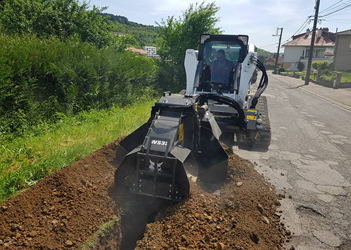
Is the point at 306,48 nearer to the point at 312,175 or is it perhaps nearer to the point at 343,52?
the point at 343,52

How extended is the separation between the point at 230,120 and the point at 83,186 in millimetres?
4303

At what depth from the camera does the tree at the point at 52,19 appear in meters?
10.6

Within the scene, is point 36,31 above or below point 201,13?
below

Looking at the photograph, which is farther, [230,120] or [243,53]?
[243,53]

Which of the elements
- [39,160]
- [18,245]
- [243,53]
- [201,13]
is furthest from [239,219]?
[201,13]

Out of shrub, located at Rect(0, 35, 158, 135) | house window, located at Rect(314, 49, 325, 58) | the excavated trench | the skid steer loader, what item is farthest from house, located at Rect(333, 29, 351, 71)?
the excavated trench

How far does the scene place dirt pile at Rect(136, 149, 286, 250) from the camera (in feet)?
10.4

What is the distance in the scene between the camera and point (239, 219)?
363 cm

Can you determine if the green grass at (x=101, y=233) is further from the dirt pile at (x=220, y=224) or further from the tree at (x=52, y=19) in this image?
the tree at (x=52, y=19)

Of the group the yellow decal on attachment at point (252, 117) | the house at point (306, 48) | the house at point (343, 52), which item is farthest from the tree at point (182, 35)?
the house at point (306, 48)

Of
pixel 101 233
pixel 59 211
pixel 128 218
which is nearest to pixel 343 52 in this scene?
pixel 128 218

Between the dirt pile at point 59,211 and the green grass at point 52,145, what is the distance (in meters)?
0.49

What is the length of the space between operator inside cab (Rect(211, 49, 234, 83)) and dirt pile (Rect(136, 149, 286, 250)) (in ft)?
18.7

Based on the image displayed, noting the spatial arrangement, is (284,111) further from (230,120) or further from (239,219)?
(239,219)
